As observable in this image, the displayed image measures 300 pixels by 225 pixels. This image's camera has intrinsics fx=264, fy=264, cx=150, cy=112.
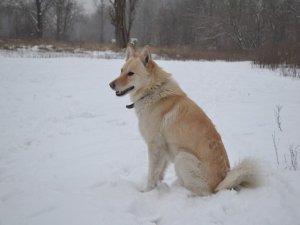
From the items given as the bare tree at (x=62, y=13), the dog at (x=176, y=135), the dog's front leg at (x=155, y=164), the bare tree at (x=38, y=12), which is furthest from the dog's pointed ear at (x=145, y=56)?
the bare tree at (x=62, y=13)

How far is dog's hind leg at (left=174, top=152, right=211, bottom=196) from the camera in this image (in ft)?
9.35

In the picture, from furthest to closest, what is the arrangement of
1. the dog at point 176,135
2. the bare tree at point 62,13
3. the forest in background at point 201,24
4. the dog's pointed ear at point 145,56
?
1. the bare tree at point 62,13
2. the forest in background at point 201,24
3. the dog's pointed ear at point 145,56
4. the dog at point 176,135

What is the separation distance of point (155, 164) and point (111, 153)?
4.36 ft

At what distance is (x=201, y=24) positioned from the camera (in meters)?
33.8

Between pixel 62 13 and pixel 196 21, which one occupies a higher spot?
pixel 62 13

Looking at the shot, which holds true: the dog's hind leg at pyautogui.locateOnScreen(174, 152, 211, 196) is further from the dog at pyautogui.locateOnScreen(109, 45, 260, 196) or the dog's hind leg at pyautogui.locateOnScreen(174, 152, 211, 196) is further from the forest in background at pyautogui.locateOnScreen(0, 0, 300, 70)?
the forest in background at pyautogui.locateOnScreen(0, 0, 300, 70)

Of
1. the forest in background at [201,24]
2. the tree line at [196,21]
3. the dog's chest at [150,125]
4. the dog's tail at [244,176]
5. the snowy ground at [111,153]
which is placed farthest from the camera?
the tree line at [196,21]

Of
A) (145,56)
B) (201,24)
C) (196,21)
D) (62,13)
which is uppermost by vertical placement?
(62,13)

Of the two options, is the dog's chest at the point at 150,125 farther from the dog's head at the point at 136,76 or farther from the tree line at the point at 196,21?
the tree line at the point at 196,21

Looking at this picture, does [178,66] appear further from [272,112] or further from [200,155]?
[200,155]

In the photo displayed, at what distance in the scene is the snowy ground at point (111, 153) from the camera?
8.45 feet

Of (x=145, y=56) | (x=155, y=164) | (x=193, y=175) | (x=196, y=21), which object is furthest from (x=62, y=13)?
(x=193, y=175)

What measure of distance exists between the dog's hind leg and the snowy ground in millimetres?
121

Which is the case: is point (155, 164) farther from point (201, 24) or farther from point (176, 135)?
point (201, 24)
